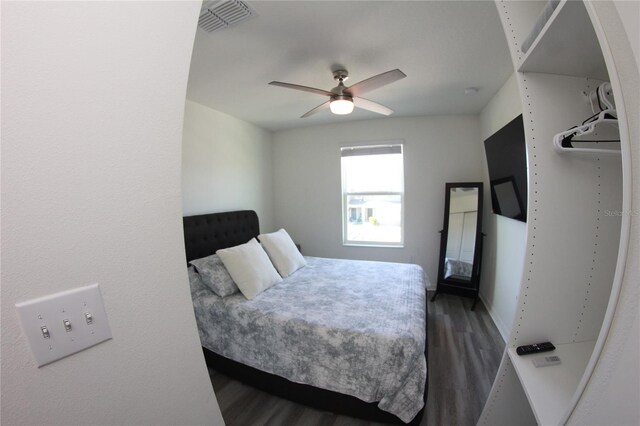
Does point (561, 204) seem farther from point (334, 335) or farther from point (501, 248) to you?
point (501, 248)

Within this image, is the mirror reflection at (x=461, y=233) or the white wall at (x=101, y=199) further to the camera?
the mirror reflection at (x=461, y=233)

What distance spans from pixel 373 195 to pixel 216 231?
96.0 inches

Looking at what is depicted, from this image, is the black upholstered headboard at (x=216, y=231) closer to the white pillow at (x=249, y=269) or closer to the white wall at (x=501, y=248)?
the white pillow at (x=249, y=269)

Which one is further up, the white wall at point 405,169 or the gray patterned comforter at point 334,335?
the white wall at point 405,169

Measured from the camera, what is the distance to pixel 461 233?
11.0 feet

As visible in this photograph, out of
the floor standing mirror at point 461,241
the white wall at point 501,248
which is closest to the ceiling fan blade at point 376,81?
the white wall at point 501,248

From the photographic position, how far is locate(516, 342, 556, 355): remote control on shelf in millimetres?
918

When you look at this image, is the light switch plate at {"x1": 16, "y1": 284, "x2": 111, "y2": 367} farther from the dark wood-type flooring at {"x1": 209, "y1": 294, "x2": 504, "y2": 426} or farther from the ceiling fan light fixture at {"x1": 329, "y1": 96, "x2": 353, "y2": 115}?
the ceiling fan light fixture at {"x1": 329, "y1": 96, "x2": 353, "y2": 115}

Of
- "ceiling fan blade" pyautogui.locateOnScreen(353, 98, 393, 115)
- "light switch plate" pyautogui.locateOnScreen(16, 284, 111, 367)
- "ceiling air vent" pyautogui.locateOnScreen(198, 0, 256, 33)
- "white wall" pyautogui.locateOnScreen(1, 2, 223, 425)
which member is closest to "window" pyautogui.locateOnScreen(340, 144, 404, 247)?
"ceiling fan blade" pyautogui.locateOnScreen(353, 98, 393, 115)

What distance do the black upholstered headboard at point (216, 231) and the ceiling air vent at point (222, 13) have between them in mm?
1603

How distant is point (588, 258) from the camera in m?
0.89

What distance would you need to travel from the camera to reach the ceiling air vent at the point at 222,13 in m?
1.34

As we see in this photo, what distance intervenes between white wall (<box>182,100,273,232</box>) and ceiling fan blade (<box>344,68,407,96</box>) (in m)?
1.83

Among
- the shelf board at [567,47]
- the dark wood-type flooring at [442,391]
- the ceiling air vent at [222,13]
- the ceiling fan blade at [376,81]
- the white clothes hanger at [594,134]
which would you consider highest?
the ceiling air vent at [222,13]
